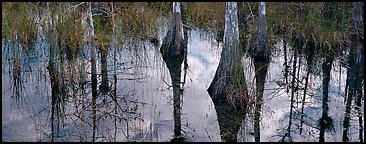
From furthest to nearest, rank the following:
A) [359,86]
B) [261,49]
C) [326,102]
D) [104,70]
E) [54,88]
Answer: [261,49] < [104,70] < [359,86] < [54,88] < [326,102]

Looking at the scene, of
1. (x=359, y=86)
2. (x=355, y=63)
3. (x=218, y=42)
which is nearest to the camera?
(x=359, y=86)

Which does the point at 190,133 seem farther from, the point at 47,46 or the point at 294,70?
the point at 47,46

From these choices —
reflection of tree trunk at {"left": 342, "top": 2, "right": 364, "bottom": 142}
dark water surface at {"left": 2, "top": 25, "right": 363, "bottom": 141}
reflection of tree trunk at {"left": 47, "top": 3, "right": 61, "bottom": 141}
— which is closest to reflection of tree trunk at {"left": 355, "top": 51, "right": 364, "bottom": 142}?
reflection of tree trunk at {"left": 342, "top": 2, "right": 364, "bottom": 142}

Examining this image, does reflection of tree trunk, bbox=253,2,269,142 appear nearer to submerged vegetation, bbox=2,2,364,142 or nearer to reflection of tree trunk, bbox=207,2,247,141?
submerged vegetation, bbox=2,2,364,142

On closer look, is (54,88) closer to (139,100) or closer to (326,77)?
(139,100)

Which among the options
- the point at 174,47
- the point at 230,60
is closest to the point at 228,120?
the point at 230,60

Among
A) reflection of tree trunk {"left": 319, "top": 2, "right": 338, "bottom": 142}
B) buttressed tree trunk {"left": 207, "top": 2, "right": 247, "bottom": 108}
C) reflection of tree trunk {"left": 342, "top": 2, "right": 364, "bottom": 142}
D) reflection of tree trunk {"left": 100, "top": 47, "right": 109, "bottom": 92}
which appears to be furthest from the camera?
reflection of tree trunk {"left": 100, "top": 47, "right": 109, "bottom": 92}

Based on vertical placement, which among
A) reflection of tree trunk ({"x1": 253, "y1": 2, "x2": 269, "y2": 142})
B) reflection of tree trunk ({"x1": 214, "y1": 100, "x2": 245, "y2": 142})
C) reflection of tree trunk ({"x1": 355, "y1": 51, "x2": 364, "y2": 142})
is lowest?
reflection of tree trunk ({"x1": 214, "y1": 100, "x2": 245, "y2": 142})

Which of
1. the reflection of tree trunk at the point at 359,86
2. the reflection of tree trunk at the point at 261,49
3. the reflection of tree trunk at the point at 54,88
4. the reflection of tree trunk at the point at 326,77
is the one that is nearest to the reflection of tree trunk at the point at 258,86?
the reflection of tree trunk at the point at 261,49

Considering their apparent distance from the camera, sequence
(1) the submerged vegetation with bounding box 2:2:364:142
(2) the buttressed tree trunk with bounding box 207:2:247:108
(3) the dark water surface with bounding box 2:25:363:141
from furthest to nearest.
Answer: (2) the buttressed tree trunk with bounding box 207:2:247:108, (1) the submerged vegetation with bounding box 2:2:364:142, (3) the dark water surface with bounding box 2:25:363:141

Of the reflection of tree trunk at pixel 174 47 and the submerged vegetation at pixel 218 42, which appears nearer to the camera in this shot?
the submerged vegetation at pixel 218 42

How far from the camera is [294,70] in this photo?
404 inches

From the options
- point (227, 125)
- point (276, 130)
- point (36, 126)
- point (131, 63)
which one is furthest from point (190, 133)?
point (131, 63)

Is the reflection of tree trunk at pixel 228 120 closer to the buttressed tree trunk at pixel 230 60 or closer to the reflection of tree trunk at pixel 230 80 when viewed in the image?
the reflection of tree trunk at pixel 230 80
